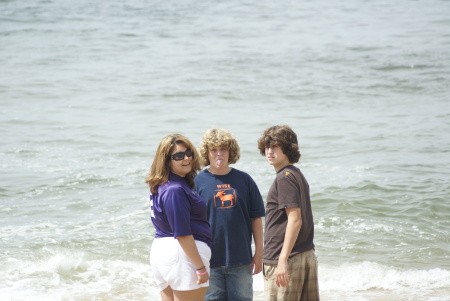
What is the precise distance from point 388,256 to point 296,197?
4121 mm

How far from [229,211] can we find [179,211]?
0.46 meters

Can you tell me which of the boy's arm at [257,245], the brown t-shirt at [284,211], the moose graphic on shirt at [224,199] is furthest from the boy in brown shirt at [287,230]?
the moose graphic on shirt at [224,199]

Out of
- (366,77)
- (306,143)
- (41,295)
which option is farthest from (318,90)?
(41,295)

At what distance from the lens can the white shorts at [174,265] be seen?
369cm

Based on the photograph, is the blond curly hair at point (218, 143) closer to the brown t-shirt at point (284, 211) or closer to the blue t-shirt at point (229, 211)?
the blue t-shirt at point (229, 211)

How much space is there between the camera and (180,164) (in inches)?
149

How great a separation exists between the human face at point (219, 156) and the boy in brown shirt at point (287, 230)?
0.23m

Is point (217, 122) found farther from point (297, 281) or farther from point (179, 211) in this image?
point (179, 211)

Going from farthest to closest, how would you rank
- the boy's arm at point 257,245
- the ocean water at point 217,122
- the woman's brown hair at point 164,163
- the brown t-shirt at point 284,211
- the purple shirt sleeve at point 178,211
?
the ocean water at point 217,122 → the boy's arm at point 257,245 → the brown t-shirt at point 284,211 → the woman's brown hair at point 164,163 → the purple shirt sleeve at point 178,211

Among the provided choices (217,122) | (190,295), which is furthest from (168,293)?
(217,122)

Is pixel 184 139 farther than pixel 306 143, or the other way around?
pixel 306 143

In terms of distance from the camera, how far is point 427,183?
10359mm

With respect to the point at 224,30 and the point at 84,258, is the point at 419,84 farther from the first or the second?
the point at 84,258

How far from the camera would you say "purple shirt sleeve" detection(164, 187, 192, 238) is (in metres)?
3.61
